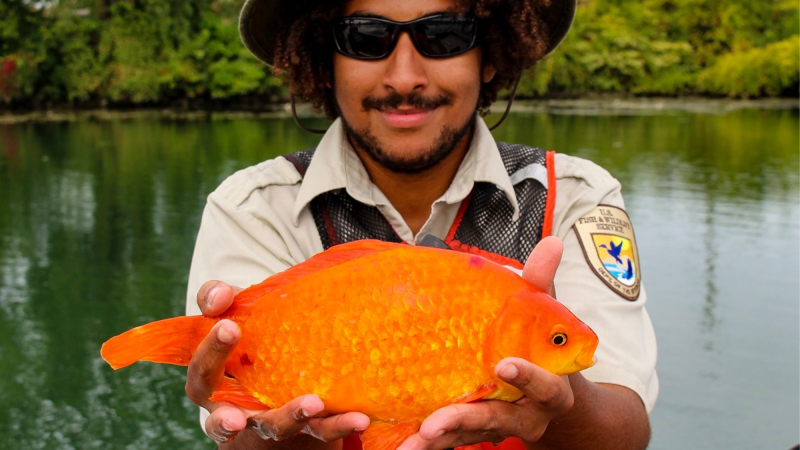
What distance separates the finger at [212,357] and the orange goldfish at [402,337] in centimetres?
8

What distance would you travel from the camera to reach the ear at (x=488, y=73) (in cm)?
313

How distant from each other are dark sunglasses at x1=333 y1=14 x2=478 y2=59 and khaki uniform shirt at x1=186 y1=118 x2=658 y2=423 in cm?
32

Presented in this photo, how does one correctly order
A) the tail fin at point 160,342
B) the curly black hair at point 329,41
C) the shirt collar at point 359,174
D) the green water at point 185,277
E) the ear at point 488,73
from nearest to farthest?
the tail fin at point 160,342 → the shirt collar at point 359,174 → the curly black hair at point 329,41 → the ear at point 488,73 → the green water at point 185,277

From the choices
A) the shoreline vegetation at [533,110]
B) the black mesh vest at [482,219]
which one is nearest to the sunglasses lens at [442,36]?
the black mesh vest at [482,219]

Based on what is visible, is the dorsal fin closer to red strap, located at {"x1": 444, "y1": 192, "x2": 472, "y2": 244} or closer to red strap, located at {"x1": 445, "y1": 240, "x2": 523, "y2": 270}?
red strap, located at {"x1": 445, "y1": 240, "x2": 523, "y2": 270}

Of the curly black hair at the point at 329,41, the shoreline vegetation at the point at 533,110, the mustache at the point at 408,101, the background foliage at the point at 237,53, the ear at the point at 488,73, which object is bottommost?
the shoreline vegetation at the point at 533,110

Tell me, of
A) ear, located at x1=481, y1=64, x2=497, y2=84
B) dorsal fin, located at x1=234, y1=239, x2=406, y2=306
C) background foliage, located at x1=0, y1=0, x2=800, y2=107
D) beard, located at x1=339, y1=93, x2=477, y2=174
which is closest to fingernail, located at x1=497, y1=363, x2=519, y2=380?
dorsal fin, located at x1=234, y1=239, x2=406, y2=306

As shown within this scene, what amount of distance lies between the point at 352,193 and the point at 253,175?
352mm

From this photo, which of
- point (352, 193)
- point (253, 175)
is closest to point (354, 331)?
point (352, 193)

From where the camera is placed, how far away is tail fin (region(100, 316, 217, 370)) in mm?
1775

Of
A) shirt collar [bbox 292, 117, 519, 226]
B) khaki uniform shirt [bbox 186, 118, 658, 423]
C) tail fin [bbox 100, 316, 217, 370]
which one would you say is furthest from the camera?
shirt collar [bbox 292, 117, 519, 226]

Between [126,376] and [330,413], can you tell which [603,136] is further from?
[330,413]

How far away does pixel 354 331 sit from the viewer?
5.72 ft

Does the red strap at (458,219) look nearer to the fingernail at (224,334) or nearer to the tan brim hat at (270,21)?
the tan brim hat at (270,21)
